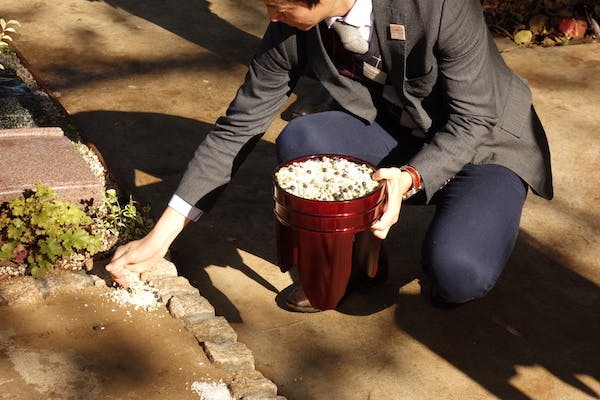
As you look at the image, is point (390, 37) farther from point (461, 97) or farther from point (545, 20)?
point (545, 20)

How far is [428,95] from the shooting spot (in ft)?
12.7

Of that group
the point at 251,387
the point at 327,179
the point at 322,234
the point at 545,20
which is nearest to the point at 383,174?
the point at 327,179

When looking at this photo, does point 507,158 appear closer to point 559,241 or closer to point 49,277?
point 559,241

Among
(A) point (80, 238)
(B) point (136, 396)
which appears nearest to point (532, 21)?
(A) point (80, 238)

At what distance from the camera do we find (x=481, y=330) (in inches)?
165

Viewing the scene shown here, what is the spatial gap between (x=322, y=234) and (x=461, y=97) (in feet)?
2.69

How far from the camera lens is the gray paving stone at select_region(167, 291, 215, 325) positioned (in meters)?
3.96

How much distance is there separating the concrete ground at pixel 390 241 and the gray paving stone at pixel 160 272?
234mm

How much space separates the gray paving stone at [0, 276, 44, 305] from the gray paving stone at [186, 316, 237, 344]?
66 cm

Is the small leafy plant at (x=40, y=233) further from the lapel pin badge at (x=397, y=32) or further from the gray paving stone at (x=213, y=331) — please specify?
the lapel pin badge at (x=397, y=32)

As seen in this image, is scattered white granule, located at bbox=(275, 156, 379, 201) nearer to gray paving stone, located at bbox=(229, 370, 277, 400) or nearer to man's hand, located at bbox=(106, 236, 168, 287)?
man's hand, located at bbox=(106, 236, 168, 287)

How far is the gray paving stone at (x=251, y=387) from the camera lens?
3.58 meters

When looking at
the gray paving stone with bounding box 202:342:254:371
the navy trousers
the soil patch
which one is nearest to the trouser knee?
the navy trousers

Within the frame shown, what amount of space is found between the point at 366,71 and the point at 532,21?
381 centimetres
